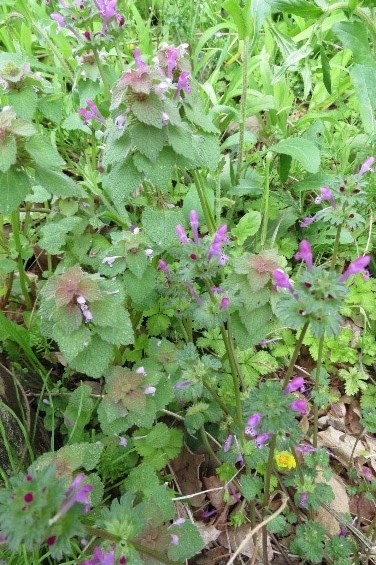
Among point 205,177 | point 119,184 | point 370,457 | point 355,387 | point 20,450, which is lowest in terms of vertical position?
point 370,457

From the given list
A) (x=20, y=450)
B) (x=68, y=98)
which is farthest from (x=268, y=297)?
(x=68, y=98)

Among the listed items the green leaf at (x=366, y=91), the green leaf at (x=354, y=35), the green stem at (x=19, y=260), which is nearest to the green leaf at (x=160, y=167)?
the green stem at (x=19, y=260)

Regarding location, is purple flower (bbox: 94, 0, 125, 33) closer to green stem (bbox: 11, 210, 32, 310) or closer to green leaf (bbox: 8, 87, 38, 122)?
green leaf (bbox: 8, 87, 38, 122)

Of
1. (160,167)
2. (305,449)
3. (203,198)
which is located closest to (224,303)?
(160,167)

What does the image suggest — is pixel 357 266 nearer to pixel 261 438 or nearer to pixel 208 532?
pixel 261 438

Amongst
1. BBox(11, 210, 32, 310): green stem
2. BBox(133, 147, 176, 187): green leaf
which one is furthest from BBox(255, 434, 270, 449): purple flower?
BBox(11, 210, 32, 310): green stem

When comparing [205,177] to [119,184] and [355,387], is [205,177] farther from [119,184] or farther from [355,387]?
[355,387]
